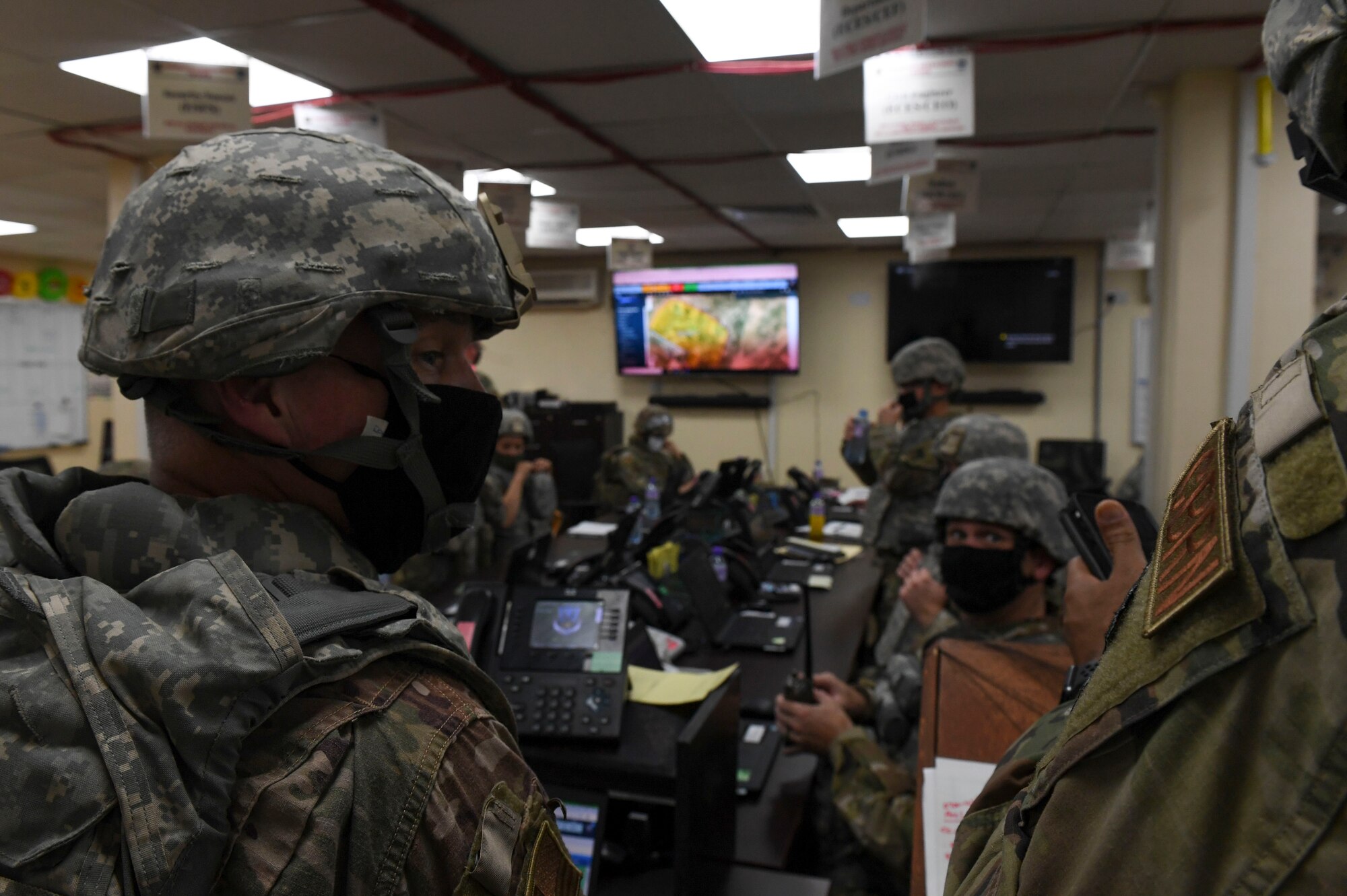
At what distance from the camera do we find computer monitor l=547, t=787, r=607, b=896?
4.30 ft

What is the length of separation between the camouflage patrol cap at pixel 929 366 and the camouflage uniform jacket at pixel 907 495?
0.28 m

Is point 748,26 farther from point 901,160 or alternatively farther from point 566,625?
point 566,625

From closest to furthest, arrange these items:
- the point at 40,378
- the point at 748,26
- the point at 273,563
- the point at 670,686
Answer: the point at 273,563 < the point at 670,686 < the point at 748,26 < the point at 40,378

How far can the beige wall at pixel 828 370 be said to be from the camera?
6.92 meters

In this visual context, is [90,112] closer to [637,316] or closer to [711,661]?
[711,661]

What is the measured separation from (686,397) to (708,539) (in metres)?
4.47

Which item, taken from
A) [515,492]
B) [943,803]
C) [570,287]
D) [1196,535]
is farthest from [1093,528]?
[570,287]

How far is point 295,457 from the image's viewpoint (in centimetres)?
86

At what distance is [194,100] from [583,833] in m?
2.65

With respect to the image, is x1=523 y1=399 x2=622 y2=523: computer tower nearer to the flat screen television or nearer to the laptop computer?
the flat screen television

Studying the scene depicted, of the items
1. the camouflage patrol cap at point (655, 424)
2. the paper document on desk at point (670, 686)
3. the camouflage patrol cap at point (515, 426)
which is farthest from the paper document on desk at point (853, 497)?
the paper document on desk at point (670, 686)

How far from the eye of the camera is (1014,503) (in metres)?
2.07

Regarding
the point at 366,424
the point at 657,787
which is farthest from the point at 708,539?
the point at 366,424

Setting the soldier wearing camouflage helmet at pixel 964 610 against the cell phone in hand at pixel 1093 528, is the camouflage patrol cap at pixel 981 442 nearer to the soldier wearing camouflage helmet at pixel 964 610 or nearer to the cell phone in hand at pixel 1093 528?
the soldier wearing camouflage helmet at pixel 964 610
